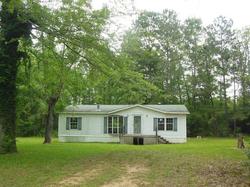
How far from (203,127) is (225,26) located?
11.9 meters

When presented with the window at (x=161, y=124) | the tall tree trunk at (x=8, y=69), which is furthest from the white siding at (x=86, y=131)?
the tall tree trunk at (x=8, y=69)

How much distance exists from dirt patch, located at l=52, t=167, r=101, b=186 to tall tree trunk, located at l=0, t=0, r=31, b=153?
5838 mm

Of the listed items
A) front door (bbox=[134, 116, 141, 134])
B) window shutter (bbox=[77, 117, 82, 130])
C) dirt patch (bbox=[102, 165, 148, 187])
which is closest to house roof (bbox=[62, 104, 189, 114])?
window shutter (bbox=[77, 117, 82, 130])

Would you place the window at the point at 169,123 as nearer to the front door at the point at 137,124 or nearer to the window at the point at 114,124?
the front door at the point at 137,124

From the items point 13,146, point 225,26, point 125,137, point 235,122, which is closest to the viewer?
point 13,146

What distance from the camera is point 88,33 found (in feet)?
51.3

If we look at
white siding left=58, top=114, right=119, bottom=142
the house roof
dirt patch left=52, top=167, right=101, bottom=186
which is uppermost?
the house roof

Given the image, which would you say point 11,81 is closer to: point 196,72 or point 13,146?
point 13,146

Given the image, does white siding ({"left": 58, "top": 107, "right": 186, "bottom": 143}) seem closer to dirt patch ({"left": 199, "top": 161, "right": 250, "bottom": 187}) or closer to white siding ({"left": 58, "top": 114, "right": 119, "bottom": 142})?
white siding ({"left": 58, "top": 114, "right": 119, "bottom": 142})

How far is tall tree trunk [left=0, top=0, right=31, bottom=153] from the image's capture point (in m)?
16.8

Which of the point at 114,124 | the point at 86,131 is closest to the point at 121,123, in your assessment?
the point at 114,124

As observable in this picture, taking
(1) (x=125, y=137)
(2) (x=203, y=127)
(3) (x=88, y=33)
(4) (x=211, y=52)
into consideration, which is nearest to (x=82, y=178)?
(3) (x=88, y=33)

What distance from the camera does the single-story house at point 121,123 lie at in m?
29.8

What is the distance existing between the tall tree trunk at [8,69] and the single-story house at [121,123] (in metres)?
12.6
